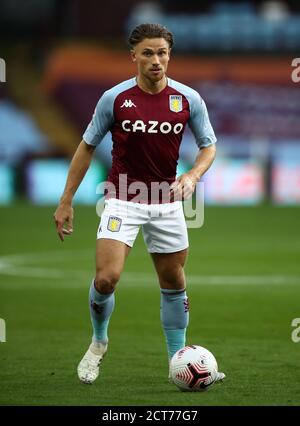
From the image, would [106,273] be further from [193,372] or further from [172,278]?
[193,372]

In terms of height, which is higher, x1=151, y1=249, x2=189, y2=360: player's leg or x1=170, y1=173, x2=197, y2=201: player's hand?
x1=170, y1=173, x2=197, y2=201: player's hand

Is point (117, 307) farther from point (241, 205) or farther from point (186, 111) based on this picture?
point (241, 205)

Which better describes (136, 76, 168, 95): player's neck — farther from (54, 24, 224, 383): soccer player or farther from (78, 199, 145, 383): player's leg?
(78, 199, 145, 383): player's leg

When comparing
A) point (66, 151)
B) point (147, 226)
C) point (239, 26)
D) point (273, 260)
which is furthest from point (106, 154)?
point (147, 226)

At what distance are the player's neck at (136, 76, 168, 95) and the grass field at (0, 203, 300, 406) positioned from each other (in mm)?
2101

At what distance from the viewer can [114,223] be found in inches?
317

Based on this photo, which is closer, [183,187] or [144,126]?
[183,187]

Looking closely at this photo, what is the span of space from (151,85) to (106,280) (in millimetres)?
1443

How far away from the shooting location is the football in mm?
7715

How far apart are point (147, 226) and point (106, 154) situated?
2092 cm

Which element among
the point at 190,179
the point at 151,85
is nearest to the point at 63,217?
the point at 190,179

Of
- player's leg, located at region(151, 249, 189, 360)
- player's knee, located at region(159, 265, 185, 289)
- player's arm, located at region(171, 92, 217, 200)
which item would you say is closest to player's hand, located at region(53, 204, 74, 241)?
player's leg, located at region(151, 249, 189, 360)

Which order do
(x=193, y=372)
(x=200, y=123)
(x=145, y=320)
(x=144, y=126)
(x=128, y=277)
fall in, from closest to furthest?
1. (x=193, y=372)
2. (x=144, y=126)
3. (x=200, y=123)
4. (x=145, y=320)
5. (x=128, y=277)

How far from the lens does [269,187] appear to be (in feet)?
92.2
